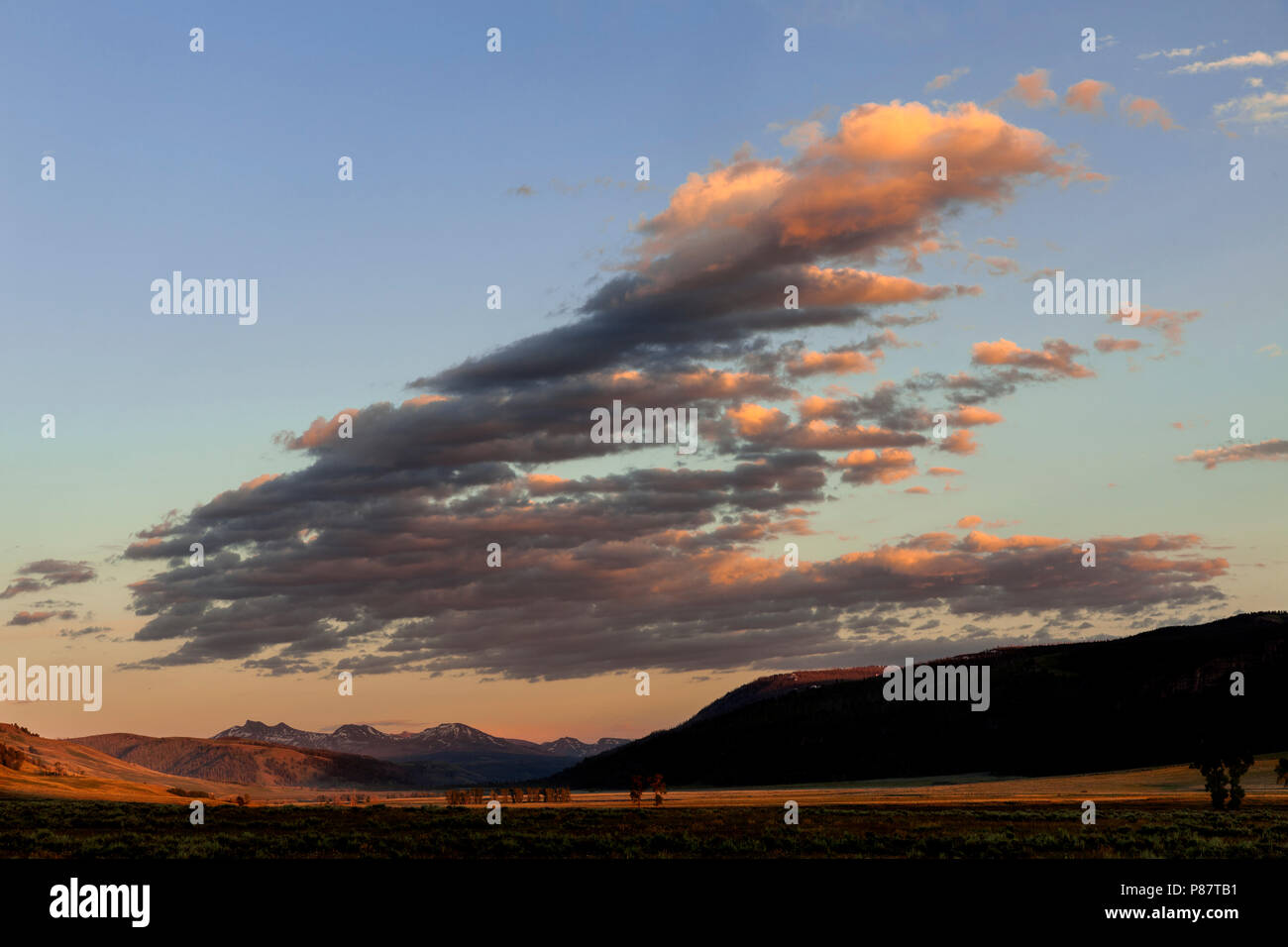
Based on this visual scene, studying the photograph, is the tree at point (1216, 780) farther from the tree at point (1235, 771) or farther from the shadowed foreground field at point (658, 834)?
the shadowed foreground field at point (658, 834)

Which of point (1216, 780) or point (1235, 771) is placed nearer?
point (1235, 771)

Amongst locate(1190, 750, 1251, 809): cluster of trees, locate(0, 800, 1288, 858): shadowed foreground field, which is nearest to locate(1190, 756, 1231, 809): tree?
locate(1190, 750, 1251, 809): cluster of trees

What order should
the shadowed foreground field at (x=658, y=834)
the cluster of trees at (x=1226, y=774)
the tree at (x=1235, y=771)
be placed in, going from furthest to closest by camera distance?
1. the cluster of trees at (x=1226, y=774)
2. the tree at (x=1235, y=771)
3. the shadowed foreground field at (x=658, y=834)

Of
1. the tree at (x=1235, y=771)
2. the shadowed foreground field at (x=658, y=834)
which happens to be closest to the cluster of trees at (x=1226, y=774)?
the tree at (x=1235, y=771)

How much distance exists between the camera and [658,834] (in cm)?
5728

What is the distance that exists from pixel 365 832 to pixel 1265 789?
285ft

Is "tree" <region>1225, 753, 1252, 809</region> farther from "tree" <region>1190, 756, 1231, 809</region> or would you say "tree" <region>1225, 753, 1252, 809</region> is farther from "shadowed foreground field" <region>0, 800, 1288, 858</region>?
"shadowed foreground field" <region>0, 800, 1288, 858</region>

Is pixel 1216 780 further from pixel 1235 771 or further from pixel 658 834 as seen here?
pixel 658 834

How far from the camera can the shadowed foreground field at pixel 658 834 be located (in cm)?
4866

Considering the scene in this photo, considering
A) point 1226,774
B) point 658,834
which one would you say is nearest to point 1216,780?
point 1226,774

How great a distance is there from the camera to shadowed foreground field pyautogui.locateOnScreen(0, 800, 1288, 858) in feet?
160

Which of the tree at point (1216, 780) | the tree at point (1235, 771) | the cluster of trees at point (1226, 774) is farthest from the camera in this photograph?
the tree at point (1216, 780)

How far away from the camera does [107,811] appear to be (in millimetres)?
83625
